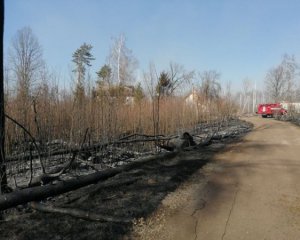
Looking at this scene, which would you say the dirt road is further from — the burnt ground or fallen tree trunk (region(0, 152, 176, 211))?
fallen tree trunk (region(0, 152, 176, 211))

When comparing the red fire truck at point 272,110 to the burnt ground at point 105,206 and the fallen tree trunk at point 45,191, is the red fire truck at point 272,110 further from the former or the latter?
the fallen tree trunk at point 45,191

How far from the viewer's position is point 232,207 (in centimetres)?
498

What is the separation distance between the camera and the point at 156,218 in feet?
14.8

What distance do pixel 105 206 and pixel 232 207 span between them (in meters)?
1.85

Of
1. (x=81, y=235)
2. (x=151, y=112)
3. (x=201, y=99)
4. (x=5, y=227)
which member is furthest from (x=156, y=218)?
(x=201, y=99)

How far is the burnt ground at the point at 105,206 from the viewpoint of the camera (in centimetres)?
402

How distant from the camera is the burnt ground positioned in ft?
13.2

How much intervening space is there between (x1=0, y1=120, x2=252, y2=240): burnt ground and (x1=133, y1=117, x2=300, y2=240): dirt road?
22 cm

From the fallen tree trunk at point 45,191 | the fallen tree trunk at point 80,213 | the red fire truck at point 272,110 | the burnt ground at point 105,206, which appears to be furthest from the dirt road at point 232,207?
the red fire truck at point 272,110

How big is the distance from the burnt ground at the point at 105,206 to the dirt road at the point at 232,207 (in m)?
0.22

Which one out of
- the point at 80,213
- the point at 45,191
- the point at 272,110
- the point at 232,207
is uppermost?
the point at 272,110

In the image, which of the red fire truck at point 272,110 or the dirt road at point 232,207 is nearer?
the dirt road at point 232,207

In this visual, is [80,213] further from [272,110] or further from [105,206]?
[272,110]

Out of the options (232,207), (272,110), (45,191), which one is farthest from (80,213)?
(272,110)
